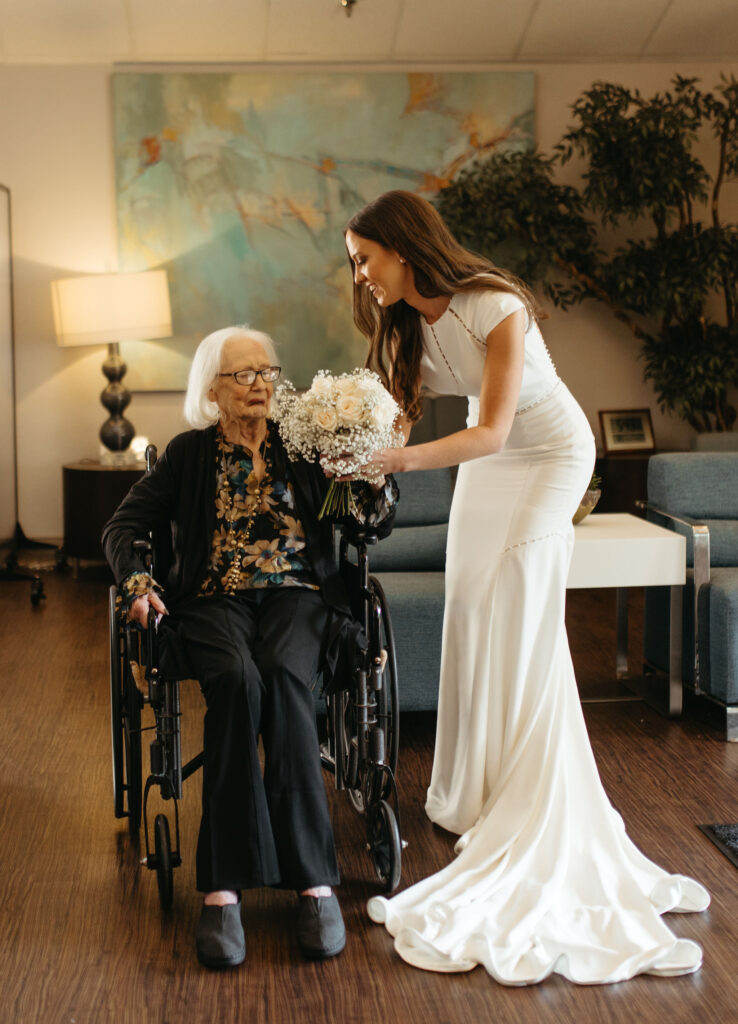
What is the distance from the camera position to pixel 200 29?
6.09 metres

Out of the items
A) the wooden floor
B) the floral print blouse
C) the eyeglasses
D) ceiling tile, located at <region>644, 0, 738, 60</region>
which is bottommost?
the wooden floor

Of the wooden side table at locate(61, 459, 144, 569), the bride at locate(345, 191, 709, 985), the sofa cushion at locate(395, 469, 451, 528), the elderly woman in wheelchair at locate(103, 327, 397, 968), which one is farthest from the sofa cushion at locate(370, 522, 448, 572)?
the wooden side table at locate(61, 459, 144, 569)

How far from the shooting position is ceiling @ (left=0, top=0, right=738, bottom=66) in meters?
5.97

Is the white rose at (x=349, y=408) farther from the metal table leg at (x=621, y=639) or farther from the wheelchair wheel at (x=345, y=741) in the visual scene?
the metal table leg at (x=621, y=639)

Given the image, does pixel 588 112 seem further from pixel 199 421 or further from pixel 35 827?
pixel 35 827

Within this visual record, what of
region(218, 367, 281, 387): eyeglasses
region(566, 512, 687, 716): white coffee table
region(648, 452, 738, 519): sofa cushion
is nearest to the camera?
region(218, 367, 281, 387): eyeglasses

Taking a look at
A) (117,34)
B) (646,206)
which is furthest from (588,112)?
(117,34)

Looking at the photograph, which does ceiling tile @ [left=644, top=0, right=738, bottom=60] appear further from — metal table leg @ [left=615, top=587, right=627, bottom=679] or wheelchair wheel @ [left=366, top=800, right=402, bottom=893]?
wheelchair wheel @ [left=366, top=800, right=402, bottom=893]

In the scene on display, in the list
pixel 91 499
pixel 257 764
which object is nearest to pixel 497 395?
pixel 257 764

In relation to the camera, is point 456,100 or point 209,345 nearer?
point 209,345

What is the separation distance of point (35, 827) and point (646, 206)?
181 inches

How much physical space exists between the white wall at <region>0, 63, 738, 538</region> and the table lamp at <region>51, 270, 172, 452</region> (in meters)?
0.47

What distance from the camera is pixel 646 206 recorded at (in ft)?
19.2

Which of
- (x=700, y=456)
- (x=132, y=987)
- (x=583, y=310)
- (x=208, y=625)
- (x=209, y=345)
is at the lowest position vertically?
(x=132, y=987)
